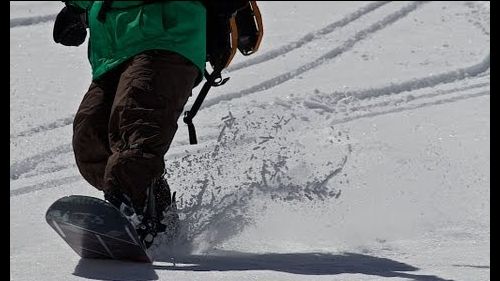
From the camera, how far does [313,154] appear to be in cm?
513

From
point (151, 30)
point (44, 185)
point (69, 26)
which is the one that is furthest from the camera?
point (44, 185)

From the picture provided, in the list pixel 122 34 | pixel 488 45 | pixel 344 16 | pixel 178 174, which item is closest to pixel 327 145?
pixel 178 174

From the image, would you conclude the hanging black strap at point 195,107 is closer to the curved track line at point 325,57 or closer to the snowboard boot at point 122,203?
the snowboard boot at point 122,203

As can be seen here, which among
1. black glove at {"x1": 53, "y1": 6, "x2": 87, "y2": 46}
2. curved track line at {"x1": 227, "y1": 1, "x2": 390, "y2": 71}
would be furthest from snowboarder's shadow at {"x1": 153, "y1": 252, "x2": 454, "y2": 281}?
curved track line at {"x1": 227, "y1": 1, "x2": 390, "y2": 71}

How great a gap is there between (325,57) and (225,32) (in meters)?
3.06

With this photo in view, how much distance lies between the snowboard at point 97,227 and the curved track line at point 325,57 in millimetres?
2566

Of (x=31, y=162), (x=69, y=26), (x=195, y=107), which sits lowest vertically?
(x=31, y=162)

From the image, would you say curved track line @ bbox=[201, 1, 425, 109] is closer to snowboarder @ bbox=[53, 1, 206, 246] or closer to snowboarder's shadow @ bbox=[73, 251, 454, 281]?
snowboarder @ bbox=[53, 1, 206, 246]

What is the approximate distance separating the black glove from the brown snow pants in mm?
375

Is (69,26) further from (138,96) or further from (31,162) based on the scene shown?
(31,162)

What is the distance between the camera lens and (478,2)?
26.7 ft

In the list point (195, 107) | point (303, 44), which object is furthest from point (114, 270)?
point (303, 44)

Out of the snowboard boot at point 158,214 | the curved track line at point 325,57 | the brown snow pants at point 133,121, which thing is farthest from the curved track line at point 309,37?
the brown snow pants at point 133,121

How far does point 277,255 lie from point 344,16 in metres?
4.22
